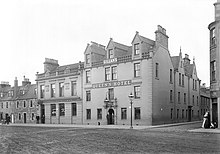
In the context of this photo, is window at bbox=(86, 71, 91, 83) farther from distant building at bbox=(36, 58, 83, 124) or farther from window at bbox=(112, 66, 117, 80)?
window at bbox=(112, 66, 117, 80)

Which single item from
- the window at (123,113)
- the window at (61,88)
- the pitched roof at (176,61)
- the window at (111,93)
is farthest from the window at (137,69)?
the window at (61,88)

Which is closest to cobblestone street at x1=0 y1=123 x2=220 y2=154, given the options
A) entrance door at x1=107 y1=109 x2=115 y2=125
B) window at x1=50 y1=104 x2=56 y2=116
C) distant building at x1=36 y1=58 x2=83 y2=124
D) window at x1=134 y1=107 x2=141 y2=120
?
window at x1=134 y1=107 x2=141 y2=120

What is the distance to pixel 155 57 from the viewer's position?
39438 millimetres

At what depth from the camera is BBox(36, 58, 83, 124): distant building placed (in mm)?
46844

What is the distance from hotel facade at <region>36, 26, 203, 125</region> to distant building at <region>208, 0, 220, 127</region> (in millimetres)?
9640

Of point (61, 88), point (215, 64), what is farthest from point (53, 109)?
point (215, 64)

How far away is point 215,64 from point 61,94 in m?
28.5

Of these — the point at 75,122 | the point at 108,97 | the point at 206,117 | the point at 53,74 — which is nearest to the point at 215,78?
the point at 206,117

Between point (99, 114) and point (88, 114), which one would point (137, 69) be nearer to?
point (99, 114)

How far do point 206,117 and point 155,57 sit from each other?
12.8 metres

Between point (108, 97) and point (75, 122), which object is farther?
point (75, 122)

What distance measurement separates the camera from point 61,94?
49.7 meters

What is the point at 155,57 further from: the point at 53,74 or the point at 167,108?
the point at 53,74

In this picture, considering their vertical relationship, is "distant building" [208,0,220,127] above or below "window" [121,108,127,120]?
above
